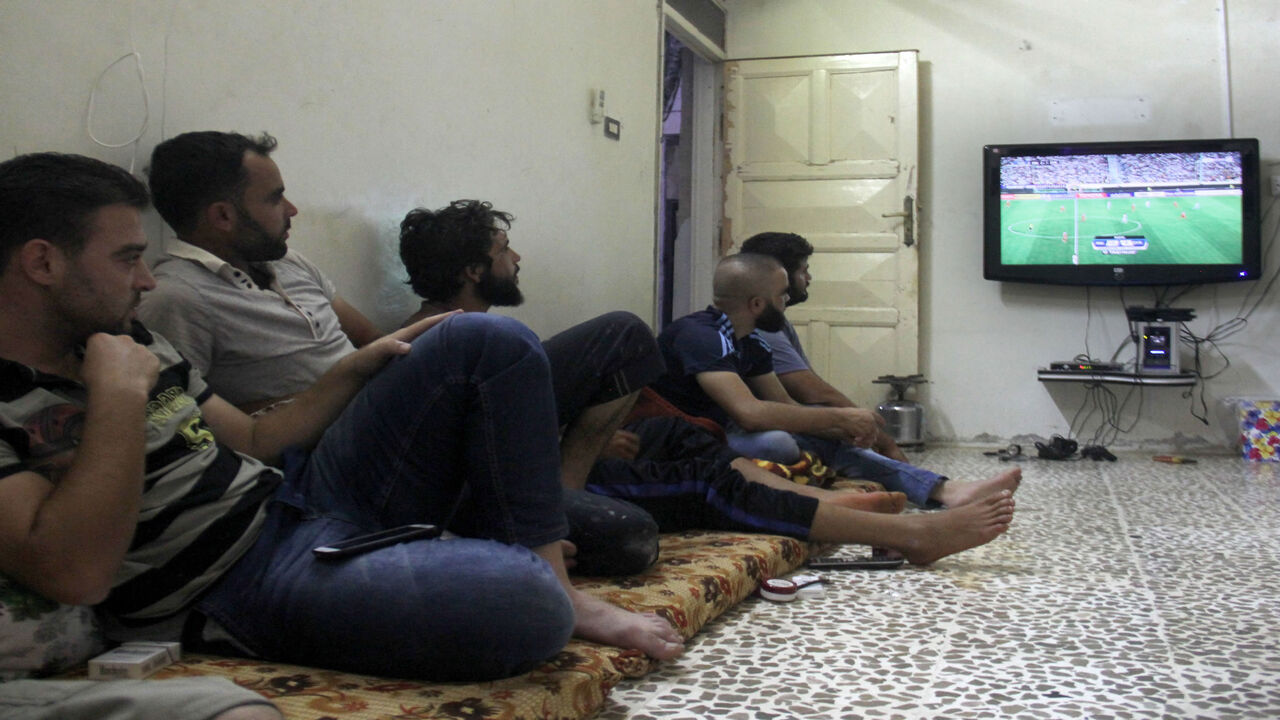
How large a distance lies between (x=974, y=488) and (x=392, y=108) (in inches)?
72.1

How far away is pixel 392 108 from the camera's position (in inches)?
96.3

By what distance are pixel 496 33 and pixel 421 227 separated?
837mm

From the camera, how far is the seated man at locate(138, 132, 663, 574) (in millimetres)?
1666

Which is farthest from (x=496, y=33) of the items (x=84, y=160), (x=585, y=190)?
(x=84, y=160)

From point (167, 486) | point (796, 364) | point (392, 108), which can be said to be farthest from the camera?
point (796, 364)

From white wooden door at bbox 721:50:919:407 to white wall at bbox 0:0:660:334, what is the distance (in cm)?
126

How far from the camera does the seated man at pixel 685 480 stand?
217cm

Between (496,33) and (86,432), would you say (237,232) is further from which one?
(496,33)

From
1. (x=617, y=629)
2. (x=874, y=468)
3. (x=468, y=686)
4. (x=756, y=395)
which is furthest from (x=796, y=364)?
(x=468, y=686)

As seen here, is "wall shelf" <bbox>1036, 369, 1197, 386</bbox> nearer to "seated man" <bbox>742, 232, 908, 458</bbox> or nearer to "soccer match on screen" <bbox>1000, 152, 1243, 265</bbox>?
"soccer match on screen" <bbox>1000, 152, 1243, 265</bbox>

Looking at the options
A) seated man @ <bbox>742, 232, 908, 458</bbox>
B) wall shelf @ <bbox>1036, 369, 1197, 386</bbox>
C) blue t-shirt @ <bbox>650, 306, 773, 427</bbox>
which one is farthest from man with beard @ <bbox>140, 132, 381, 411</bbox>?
wall shelf @ <bbox>1036, 369, 1197, 386</bbox>

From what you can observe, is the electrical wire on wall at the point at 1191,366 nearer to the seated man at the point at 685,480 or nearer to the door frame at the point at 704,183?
the door frame at the point at 704,183

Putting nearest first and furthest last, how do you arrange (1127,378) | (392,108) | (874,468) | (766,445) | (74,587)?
1. (74,587)
2. (392,108)
3. (766,445)
4. (874,468)
5. (1127,378)

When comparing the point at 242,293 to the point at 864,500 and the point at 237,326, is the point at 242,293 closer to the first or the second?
the point at 237,326
